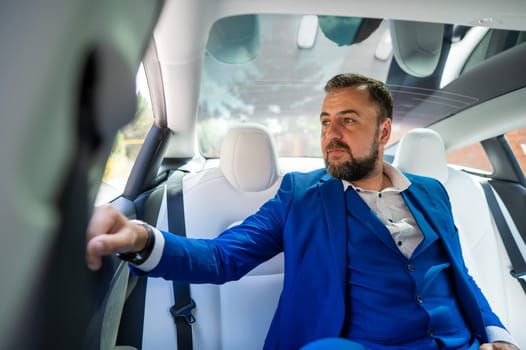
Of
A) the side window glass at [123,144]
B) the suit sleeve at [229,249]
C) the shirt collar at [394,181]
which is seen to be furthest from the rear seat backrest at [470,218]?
the side window glass at [123,144]

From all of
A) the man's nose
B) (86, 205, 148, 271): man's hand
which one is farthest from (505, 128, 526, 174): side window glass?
(86, 205, 148, 271): man's hand

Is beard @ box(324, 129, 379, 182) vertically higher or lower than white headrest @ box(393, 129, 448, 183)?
lower

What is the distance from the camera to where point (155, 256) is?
0.84m

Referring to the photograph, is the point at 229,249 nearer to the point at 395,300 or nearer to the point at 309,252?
the point at 309,252

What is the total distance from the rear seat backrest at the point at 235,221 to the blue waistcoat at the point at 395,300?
483 mm

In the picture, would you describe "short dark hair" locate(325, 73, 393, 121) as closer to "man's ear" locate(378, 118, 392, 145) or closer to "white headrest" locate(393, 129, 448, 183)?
"man's ear" locate(378, 118, 392, 145)

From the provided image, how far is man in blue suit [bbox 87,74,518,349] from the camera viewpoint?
1.17 metres

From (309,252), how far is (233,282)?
1.59ft

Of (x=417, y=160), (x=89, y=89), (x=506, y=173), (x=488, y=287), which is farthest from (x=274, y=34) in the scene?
(x=89, y=89)

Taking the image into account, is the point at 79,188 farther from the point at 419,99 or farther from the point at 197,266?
the point at 419,99

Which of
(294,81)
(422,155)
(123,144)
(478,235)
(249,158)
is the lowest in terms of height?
(478,235)

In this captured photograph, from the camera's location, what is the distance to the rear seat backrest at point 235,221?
156cm

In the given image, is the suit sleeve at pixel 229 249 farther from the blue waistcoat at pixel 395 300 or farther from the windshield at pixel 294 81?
the windshield at pixel 294 81

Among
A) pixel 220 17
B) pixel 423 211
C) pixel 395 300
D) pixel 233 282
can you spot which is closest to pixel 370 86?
pixel 423 211
